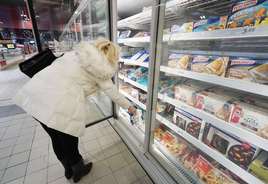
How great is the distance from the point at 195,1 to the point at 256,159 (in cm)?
107

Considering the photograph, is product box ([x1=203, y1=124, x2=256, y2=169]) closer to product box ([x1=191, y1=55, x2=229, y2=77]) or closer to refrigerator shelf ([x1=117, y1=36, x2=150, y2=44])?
product box ([x1=191, y1=55, x2=229, y2=77])

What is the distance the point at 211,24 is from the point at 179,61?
329 millimetres

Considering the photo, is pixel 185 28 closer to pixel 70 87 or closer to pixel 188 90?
pixel 188 90

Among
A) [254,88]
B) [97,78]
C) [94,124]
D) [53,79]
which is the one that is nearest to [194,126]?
[254,88]

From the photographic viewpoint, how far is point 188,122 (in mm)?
1143

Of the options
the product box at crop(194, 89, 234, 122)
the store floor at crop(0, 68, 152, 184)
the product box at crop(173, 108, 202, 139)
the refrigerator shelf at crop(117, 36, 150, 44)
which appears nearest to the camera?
the product box at crop(194, 89, 234, 122)

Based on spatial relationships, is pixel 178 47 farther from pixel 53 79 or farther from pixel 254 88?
pixel 53 79

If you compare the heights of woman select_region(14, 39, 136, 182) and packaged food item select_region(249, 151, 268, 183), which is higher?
woman select_region(14, 39, 136, 182)

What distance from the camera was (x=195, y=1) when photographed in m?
0.95

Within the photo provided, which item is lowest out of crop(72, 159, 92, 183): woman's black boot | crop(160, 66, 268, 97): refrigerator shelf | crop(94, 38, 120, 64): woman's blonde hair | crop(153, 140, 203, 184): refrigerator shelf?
crop(72, 159, 92, 183): woman's black boot

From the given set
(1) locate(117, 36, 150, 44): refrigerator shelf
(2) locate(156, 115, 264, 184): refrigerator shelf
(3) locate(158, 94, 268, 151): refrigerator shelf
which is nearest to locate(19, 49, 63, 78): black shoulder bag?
(1) locate(117, 36, 150, 44): refrigerator shelf

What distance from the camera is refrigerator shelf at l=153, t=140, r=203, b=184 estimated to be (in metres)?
1.13

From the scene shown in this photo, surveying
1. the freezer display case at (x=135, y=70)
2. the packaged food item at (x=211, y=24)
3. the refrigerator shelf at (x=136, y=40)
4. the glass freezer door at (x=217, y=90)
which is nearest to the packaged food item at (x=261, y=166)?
the glass freezer door at (x=217, y=90)

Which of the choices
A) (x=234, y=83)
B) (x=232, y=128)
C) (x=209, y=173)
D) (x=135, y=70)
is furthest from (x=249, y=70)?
(x=135, y=70)
